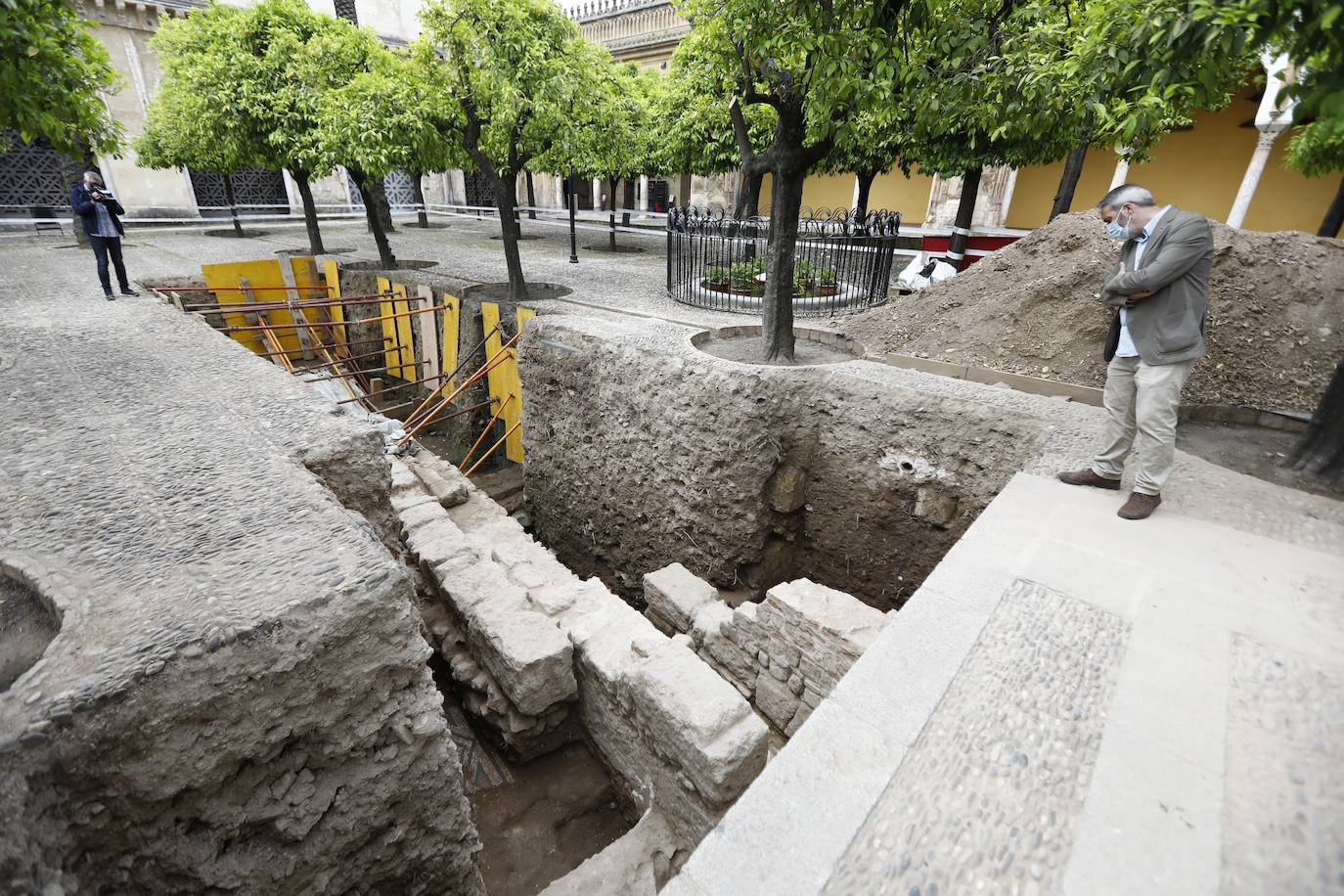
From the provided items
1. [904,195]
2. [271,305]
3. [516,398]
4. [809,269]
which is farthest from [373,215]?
[904,195]

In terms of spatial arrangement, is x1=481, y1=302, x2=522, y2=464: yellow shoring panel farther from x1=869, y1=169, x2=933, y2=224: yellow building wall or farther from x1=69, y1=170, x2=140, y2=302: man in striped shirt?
x1=869, y1=169, x2=933, y2=224: yellow building wall

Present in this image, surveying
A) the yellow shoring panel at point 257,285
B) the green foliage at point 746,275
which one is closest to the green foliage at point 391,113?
the yellow shoring panel at point 257,285

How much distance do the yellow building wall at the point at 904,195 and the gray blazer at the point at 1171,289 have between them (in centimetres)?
1764

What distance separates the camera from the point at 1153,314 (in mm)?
2910

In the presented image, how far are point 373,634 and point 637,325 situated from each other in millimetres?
5068

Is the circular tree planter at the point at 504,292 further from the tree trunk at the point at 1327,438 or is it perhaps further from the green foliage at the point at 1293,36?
the tree trunk at the point at 1327,438

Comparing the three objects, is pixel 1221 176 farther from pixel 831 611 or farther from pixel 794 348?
pixel 831 611

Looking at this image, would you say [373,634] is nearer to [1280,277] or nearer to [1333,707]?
[1333,707]

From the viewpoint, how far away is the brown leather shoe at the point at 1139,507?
298 cm

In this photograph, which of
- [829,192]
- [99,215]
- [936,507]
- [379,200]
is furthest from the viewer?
[829,192]

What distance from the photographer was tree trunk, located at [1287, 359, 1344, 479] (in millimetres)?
3543

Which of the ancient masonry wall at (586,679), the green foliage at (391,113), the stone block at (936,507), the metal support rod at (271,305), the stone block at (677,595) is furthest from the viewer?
the green foliage at (391,113)

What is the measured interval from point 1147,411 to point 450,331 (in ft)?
27.2

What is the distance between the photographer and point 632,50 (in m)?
22.8
